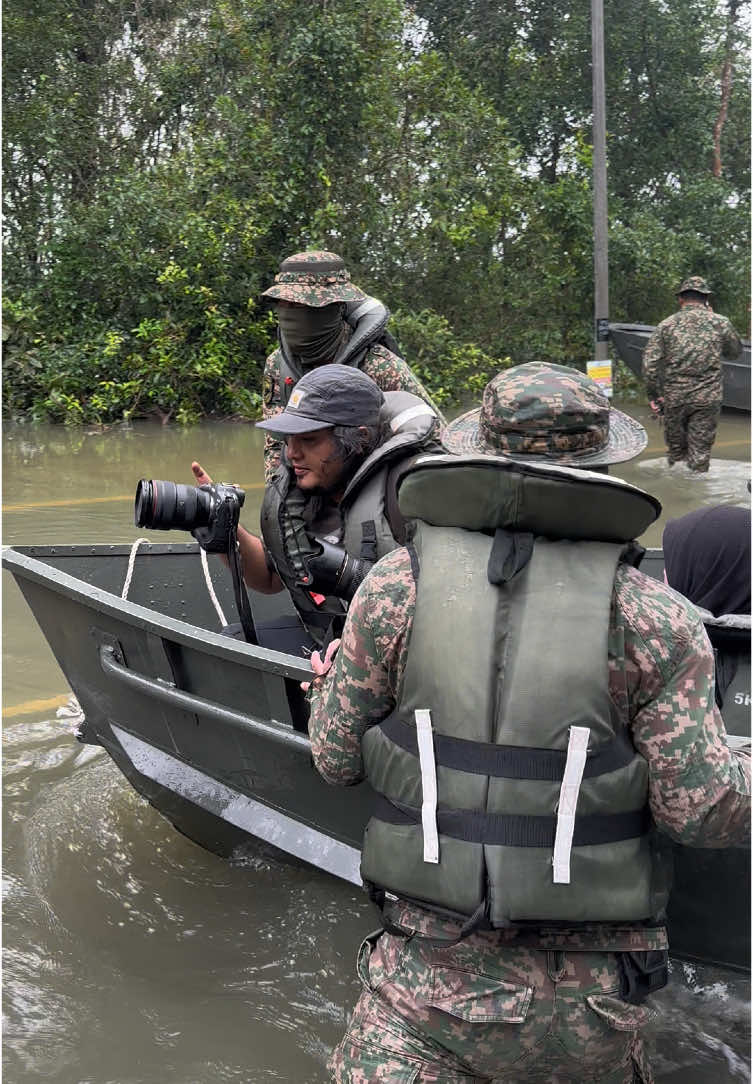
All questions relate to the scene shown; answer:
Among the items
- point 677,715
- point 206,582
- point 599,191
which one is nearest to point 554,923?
point 677,715

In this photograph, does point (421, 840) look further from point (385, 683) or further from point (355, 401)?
point (355, 401)

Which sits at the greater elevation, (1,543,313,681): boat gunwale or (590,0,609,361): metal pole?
(590,0,609,361): metal pole

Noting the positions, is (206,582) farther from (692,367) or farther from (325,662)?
(692,367)

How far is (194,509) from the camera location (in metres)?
3.74

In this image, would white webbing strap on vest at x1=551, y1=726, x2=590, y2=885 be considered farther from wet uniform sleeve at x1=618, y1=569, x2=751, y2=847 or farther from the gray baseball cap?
the gray baseball cap

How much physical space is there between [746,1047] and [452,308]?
47.1 feet

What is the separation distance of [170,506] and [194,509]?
0.09 metres

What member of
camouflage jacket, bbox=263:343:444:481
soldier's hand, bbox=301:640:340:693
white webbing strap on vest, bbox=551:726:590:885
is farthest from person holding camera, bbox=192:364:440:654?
white webbing strap on vest, bbox=551:726:590:885

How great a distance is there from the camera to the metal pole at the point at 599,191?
1161 cm

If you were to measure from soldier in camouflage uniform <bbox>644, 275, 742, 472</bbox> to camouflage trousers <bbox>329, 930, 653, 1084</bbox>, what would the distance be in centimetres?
958

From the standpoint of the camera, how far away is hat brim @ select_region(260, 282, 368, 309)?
4.53 m

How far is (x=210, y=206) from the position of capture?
14750 millimetres

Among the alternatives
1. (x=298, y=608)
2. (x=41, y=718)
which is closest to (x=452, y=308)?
(x=41, y=718)

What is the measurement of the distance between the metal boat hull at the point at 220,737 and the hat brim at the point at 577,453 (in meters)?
1.23
